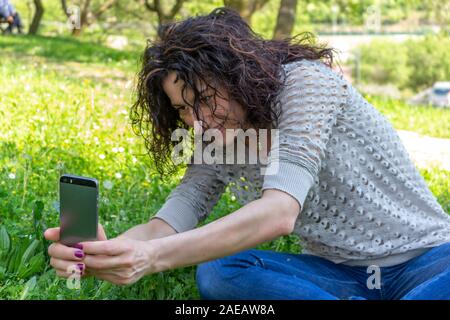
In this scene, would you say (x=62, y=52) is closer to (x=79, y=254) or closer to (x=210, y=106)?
(x=210, y=106)

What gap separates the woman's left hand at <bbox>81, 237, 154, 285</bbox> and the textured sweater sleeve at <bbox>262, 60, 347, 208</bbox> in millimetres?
388

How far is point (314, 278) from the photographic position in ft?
8.46

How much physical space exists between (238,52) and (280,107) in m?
0.20

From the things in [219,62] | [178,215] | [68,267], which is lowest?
[68,267]

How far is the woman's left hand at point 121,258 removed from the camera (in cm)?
208

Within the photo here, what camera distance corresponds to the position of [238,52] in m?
2.39

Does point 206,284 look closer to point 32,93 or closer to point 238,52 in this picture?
point 238,52

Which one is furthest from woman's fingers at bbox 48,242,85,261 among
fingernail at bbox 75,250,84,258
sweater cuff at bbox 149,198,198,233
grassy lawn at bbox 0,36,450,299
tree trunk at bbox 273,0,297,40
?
tree trunk at bbox 273,0,297,40

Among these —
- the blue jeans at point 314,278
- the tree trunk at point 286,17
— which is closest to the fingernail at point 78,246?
the blue jeans at point 314,278

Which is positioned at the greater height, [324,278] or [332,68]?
[332,68]

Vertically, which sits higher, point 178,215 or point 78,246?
point 178,215

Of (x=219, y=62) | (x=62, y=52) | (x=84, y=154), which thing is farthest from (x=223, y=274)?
(x=62, y=52)

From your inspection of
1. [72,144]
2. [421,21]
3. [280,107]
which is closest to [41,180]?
[72,144]

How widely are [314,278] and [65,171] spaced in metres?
1.83
